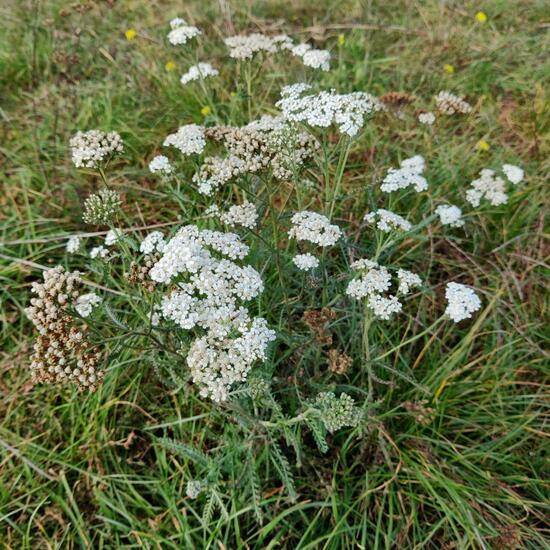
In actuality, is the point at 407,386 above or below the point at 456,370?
below

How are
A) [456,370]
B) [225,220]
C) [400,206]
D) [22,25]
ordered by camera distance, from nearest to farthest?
1. [225,220]
2. [456,370]
3. [400,206]
4. [22,25]

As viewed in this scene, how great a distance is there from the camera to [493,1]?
20.2ft

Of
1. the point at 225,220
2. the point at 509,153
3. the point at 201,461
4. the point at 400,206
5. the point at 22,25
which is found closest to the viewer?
the point at 225,220

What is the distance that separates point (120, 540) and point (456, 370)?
2.26 m

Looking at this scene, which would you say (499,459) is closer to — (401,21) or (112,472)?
(112,472)

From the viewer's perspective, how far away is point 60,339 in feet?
7.25

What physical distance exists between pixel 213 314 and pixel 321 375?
120cm

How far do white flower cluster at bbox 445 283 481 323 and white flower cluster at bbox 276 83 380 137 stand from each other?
0.97m

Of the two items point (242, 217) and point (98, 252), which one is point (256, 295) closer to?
point (242, 217)

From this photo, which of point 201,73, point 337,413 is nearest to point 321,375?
point 337,413

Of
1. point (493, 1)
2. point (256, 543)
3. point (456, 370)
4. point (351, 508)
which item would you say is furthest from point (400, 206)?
point (493, 1)

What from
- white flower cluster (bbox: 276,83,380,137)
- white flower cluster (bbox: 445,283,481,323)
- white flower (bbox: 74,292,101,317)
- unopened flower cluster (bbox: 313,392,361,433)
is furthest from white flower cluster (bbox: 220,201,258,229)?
white flower cluster (bbox: 445,283,481,323)

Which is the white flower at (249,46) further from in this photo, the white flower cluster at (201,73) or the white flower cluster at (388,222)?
the white flower cluster at (388,222)

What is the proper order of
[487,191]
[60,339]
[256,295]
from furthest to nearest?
[487,191]
[256,295]
[60,339]
